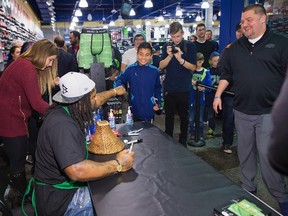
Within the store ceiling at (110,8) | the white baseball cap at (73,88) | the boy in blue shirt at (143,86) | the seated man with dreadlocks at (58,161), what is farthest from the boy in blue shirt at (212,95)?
the store ceiling at (110,8)

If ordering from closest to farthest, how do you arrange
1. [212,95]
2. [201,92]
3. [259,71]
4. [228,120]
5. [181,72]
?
[259,71] < [181,72] < [228,120] < [201,92] < [212,95]

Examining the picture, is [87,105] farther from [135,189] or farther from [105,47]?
[105,47]

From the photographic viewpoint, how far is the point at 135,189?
143 centimetres

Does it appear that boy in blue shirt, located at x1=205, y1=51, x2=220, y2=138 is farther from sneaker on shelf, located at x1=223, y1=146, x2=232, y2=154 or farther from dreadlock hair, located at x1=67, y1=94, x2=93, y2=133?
dreadlock hair, located at x1=67, y1=94, x2=93, y2=133

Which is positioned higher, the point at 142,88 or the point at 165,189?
the point at 142,88

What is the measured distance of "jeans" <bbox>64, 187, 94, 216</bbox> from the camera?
A: 1.58m

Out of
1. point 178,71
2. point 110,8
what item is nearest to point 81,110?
point 178,71

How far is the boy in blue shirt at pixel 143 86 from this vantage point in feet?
10.1

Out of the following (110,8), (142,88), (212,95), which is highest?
(110,8)

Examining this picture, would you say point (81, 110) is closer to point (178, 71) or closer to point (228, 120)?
point (178, 71)

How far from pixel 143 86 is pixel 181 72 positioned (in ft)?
2.57

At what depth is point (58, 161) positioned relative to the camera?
4.76 feet

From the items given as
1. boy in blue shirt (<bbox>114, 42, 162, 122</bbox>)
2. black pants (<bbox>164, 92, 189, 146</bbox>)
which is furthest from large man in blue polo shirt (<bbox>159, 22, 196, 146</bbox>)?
boy in blue shirt (<bbox>114, 42, 162, 122</bbox>)

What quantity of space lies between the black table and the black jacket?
93cm
